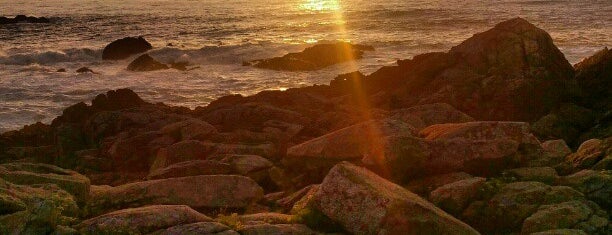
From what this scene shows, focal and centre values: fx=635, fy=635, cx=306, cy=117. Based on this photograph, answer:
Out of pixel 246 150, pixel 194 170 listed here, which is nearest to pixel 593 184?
pixel 194 170

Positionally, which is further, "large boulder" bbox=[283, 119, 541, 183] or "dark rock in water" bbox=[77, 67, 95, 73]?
"dark rock in water" bbox=[77, 67, 95, 73]

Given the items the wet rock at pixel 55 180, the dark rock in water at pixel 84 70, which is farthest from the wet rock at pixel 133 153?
the dark rock in water at pixel 84 70

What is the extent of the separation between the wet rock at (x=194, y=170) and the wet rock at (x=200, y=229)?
15.3ft

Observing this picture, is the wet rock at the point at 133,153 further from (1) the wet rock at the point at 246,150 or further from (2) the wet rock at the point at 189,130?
(1) the wet rock at the point at 246,150

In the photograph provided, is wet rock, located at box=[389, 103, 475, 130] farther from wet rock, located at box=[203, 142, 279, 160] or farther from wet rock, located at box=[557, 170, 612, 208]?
wet rock, located at box=[557, 170, 612, 208]

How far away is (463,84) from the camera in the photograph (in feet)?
64.4

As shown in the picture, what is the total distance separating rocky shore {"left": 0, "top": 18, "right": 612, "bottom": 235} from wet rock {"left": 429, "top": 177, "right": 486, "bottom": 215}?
18mm

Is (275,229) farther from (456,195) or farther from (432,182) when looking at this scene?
(432,182)

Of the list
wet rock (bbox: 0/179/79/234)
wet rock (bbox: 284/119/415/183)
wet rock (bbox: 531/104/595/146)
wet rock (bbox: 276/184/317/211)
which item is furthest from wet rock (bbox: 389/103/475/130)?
wet rock (bbox: 0/179/79/234)

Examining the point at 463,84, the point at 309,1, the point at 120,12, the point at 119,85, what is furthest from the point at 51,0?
the point at 463,84

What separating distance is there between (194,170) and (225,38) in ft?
154

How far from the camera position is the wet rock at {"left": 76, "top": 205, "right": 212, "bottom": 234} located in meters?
7.88

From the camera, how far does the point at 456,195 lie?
28.9 ft

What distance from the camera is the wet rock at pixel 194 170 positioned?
492 inches
